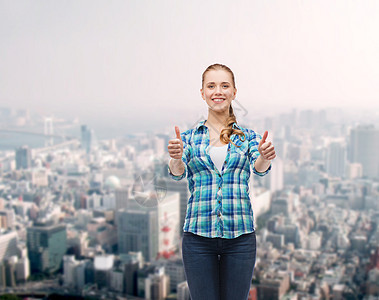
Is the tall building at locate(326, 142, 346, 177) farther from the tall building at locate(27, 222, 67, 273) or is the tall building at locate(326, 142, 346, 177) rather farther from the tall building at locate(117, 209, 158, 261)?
the tall building at locate(27, 222, 67, 273)

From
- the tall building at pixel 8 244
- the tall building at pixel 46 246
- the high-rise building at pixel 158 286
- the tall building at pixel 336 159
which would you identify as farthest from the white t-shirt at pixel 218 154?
the tall building at pixel 336 159

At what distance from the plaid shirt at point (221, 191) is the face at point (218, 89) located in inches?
1.9

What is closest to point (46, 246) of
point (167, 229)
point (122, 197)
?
point (122, 197)

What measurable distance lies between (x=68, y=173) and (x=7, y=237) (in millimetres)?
2061

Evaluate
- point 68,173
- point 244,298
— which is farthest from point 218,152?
Answer: point 68,173

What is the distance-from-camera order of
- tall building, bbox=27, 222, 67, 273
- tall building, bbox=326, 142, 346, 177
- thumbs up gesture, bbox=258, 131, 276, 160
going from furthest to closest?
tall building, bbox=326, 142, 346, 177
tall building, bbox=27, 222, 67, 273
thumbs up gesture, bbox=258, 131, 276, 160

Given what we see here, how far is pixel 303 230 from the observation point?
21.0 feet

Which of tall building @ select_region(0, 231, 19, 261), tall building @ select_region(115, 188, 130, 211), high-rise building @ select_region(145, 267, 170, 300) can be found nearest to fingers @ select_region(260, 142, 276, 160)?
high-rise building @ select_region(145, 267, 170, 300)

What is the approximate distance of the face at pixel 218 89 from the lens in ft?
2.12

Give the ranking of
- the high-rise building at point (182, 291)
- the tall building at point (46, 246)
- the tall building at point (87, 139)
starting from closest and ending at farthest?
the high-rise building at point (182, 291)
the tall building at point (46, 246)
the tall building at point (87, 139)

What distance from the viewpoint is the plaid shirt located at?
60 cm

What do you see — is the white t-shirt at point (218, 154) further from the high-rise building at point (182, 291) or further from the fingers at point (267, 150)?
the high-rise building at point (182, 291)

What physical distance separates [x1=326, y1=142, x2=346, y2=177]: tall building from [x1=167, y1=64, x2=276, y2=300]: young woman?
731 cm

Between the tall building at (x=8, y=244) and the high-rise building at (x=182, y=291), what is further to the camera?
the tall building at (x=8, y=244)
